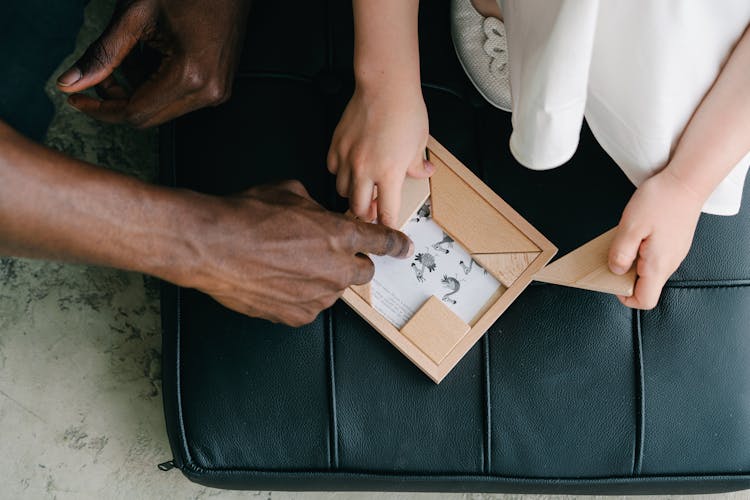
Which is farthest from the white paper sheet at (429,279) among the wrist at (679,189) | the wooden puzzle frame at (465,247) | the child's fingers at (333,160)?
the wrist at (679,189)

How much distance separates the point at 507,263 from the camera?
2.73 ft

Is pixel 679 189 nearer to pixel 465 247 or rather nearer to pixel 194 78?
pixel 465 247

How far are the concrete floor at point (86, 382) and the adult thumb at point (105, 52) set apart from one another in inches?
13.5

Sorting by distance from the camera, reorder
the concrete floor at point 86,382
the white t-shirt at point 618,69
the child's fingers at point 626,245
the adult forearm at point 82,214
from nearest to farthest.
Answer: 1. the adult forearm at point 82,214
2. the white t-shirt at point 618,69
3. the child's fingers at point 626,245
4. the concrete floor at point 86,382

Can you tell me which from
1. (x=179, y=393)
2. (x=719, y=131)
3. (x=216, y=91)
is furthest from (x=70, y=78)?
(x=719, y=131)

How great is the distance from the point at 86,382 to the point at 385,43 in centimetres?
72

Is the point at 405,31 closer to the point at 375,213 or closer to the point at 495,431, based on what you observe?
the point at 375,213

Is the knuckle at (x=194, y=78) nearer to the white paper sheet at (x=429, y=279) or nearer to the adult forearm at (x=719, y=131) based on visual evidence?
the white paper sheet at (x=429, y=279)

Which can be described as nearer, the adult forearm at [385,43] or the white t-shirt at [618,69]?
the white t-shirt at [618,69]

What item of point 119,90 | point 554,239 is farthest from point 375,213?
point 119,90

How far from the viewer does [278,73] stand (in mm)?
891

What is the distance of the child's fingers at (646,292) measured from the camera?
2.57 feet

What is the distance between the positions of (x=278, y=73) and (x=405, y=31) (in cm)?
18

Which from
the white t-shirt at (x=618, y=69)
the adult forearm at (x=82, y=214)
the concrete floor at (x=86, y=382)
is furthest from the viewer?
the concrete floor at (x=86, y=382)
